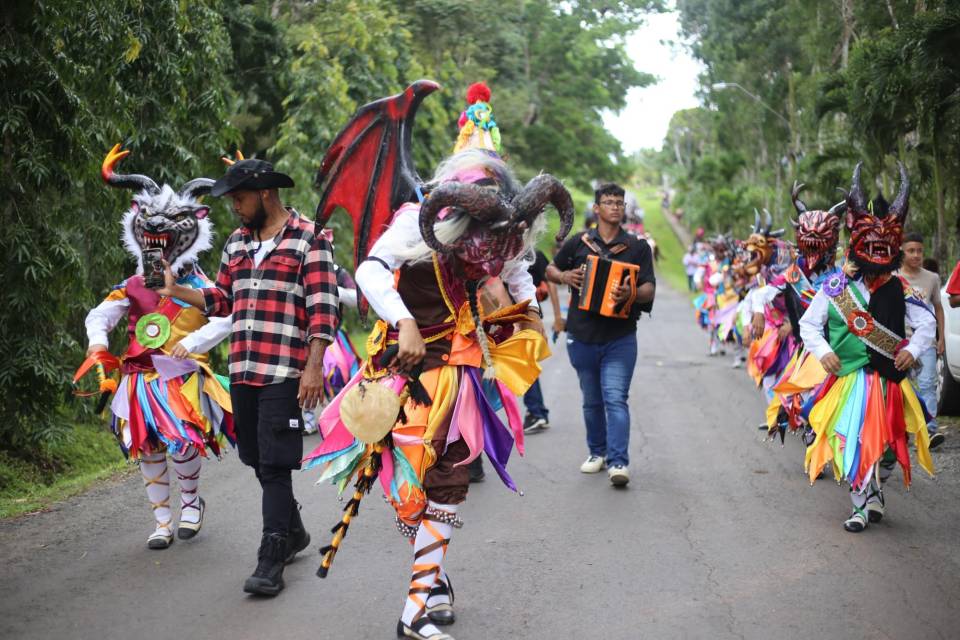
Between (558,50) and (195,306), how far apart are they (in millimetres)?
33968

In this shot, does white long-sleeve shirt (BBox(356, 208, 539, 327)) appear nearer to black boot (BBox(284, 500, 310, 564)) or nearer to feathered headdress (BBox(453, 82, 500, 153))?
black boot (BBox(284, 500, 310, 564))

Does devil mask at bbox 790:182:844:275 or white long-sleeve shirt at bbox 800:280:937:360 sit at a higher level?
devil mask at bbox 790:182:844:275

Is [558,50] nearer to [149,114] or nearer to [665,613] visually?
[149,114]

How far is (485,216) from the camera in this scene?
182 inches

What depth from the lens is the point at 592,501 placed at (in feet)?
24.9

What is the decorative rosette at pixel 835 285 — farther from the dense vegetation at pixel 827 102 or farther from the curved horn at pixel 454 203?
the dense vegetation at pixel 827 102

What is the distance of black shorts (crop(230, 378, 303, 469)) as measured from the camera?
5461 mm

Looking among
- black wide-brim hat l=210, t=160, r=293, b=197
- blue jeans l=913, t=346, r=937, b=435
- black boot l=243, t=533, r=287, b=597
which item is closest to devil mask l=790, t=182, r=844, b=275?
blue jeans l=913, t=346, r=937, b=435

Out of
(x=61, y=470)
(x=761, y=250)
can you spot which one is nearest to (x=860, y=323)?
(x=761, y=250)

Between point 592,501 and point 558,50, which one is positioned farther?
point 558,50

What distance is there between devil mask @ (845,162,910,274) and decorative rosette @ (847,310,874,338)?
275 mm

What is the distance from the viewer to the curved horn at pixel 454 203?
14.8ft

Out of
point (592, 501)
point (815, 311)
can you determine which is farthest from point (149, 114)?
point (815, 311)

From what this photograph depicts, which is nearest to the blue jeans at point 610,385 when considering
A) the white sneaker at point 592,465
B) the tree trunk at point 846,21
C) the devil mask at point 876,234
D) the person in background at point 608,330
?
the person in background at point 608,330
